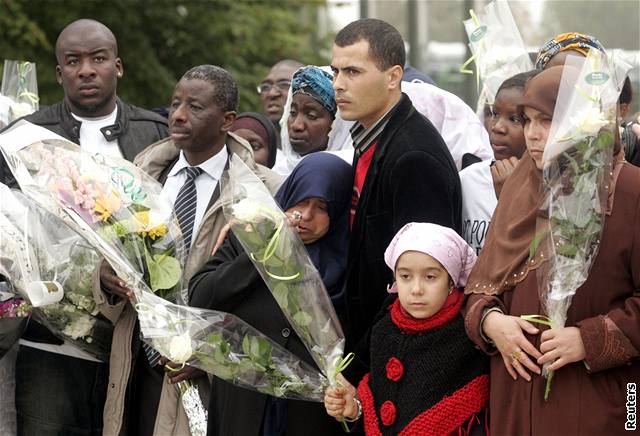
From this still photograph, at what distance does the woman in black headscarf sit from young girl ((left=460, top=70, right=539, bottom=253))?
1.86ft

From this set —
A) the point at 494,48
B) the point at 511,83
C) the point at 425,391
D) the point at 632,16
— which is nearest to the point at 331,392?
the point at 425,391

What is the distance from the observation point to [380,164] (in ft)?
15.5

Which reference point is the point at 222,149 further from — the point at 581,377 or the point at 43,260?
the point at 581,377

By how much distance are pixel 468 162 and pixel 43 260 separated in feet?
7.24

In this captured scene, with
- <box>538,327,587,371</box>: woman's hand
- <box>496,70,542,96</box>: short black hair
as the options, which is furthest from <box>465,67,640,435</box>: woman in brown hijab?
<box>496,70,542,96</box>: short black hair

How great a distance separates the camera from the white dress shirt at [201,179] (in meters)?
5.41

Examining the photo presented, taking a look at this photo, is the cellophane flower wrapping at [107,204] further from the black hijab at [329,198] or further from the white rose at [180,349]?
the black hijab at [329,198]

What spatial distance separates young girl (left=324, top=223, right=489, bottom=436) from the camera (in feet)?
14.1

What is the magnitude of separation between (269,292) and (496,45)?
7.04ft

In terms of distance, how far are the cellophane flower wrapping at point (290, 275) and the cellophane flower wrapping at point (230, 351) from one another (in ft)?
0.42

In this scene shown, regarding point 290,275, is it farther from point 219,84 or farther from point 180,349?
point 219,84

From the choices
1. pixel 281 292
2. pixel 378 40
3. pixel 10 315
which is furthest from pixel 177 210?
pixel 378 40

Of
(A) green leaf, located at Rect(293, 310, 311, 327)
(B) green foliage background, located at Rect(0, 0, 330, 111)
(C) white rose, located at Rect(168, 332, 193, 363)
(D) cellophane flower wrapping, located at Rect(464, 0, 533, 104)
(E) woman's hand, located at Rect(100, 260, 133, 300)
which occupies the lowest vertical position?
(C) white rose, located at Rect(168, 332, 193, 363)

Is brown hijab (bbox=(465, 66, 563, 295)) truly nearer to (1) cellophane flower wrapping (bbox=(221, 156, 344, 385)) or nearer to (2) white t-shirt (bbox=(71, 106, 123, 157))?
(1) cellophane flower wrapping (bbox=(221, 156, 344, 385))
